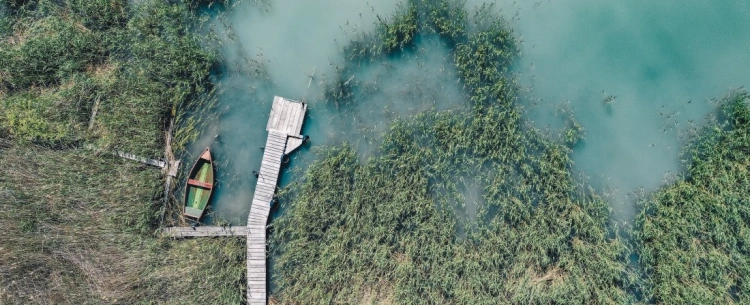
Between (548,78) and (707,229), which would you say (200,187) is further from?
(707,229)

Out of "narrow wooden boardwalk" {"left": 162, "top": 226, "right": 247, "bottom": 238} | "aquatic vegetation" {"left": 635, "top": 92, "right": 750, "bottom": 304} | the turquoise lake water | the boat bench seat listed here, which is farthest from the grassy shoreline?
the boat bench seat

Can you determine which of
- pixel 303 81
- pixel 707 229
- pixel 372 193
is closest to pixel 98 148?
pixel 303 81

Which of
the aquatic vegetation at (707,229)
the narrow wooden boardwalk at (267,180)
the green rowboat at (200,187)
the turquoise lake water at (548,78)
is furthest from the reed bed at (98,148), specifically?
the aquatic vegetation at (707,229)

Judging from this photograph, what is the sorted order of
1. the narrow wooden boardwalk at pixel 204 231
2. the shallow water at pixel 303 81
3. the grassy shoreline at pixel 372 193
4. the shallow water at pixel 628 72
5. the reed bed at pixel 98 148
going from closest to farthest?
the reed bed at pixel 98 148
the grassy shoreline at pixel 372 193
the narrow wooden boardwalk at pixel 204 231
the shallow water at pixel 628 72
the shallow water at pixel 303 81

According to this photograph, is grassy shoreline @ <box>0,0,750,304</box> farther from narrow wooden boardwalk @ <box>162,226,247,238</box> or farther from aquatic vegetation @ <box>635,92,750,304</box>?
narrow wooden boardwalk @ <box>162,226,247,238</box>

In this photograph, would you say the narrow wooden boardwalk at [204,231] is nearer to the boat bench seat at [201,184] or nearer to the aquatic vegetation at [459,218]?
the aquatic vegetation at [459,218]

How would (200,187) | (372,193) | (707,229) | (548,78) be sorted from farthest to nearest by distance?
(548,78), (200,187), (372,193), (707,229)

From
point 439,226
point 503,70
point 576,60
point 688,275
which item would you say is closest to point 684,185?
point 688,275
